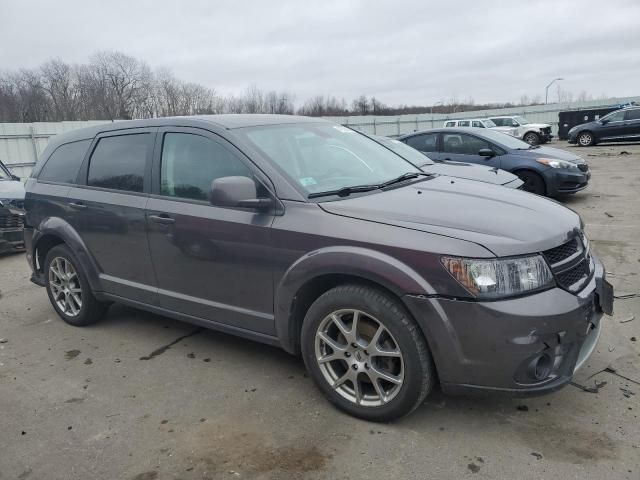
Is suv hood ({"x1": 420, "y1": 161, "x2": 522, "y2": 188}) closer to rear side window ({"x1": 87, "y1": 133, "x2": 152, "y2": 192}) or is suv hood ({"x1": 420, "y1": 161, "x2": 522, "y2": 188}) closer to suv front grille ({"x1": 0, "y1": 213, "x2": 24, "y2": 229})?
rear side window ({"x1": 87, "y1": 133, "x2": 152, "y2": 192})

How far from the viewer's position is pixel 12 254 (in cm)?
853

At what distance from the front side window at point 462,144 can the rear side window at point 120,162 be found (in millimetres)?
7361

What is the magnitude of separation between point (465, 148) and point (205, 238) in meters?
7.75

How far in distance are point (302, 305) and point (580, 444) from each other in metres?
1.68

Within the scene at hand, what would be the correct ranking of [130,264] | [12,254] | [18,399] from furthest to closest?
1. [12,254]
2. [130,264]
3. [18,399]

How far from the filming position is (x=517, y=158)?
9.73 m

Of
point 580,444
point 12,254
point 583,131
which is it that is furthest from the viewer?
point 583,131

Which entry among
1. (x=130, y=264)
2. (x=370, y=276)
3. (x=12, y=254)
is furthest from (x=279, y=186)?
(x=12, y=254)

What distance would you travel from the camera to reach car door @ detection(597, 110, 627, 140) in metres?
23.3

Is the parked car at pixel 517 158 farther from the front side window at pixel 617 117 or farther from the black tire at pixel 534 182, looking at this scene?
the front side window at pixel 617 117

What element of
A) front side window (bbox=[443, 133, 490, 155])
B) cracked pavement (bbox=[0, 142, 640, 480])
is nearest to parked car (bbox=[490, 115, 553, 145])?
front side window (bbox=[443, 133, 490, 155])

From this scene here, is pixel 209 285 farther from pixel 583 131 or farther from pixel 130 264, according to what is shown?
pixel 583 131

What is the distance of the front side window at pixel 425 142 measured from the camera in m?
10.6

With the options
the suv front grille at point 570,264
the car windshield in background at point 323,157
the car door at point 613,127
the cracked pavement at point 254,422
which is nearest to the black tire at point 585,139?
the car door at point 613,127
